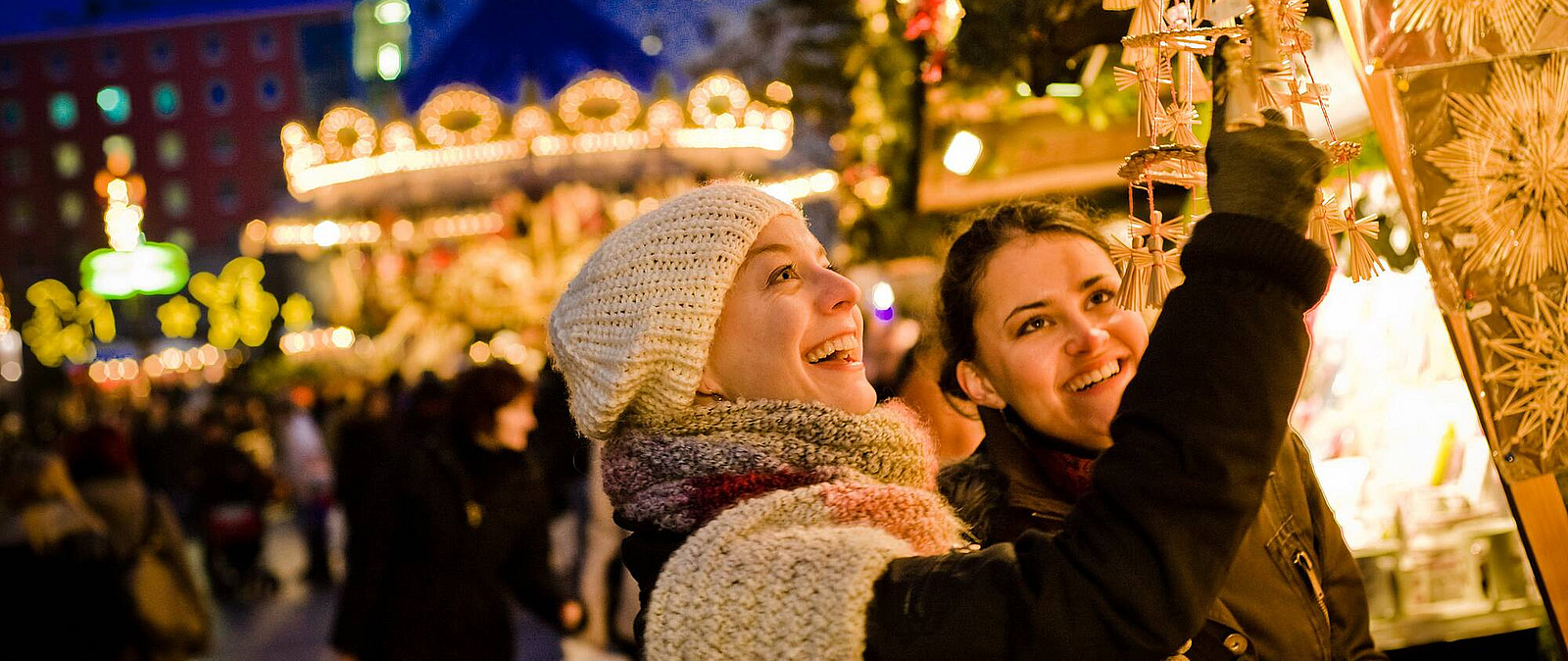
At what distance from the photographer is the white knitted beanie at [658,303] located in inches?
73.5

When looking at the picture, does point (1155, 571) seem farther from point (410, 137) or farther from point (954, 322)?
point (410, 137)

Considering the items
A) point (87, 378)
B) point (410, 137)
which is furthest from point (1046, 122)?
point (87, 378)

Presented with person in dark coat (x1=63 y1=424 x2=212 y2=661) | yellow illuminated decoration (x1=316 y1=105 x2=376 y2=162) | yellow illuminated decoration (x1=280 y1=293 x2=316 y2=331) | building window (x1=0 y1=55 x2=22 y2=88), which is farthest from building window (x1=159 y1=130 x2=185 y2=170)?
person in dark coat (x1=63 y1=424 x2=212 y2=661)

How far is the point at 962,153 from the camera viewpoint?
4926mm

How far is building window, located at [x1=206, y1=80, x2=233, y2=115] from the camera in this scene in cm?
5981

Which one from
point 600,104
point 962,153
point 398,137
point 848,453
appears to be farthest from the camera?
point 398,137

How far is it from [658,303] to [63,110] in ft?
222

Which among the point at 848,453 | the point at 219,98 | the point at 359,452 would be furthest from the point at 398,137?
the point at 219,98

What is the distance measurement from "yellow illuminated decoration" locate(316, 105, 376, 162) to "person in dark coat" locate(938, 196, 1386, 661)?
615 inches

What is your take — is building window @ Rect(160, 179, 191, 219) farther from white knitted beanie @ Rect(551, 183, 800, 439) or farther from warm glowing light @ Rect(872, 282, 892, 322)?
white knitted beanie @ Rect(551, 183, 800, 439)

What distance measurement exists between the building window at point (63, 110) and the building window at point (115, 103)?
60.5 inches

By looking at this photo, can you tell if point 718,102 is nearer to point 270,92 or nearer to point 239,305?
point 239,305

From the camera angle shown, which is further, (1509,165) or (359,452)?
(359,452)

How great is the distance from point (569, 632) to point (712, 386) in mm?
3367
